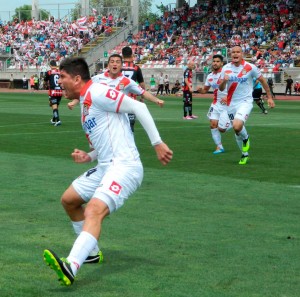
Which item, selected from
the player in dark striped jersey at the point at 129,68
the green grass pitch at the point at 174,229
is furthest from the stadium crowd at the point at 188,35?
the green grass pitch at the point at 174,229

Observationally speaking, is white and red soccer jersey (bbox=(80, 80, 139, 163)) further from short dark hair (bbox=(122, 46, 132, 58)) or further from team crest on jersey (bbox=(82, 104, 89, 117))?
short dark hair (bbox=(122, 46, 132, 58))

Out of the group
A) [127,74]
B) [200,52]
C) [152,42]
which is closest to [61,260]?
[127,74]

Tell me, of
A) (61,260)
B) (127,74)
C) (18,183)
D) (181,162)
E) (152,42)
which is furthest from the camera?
(152,42)

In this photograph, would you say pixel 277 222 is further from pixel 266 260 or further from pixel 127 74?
pixel 127 74

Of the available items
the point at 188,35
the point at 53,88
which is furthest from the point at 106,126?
the point at 188,35

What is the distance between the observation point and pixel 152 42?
225ft

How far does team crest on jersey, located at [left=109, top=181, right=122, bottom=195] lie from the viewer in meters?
6.46

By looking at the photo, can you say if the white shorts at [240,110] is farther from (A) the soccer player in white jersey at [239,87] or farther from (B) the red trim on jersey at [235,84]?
(B) the red trim on jersey at [235,84]

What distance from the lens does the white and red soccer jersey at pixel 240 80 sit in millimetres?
16094

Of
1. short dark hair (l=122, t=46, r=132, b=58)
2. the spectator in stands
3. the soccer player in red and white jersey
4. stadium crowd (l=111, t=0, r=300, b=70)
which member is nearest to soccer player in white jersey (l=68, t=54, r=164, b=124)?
short dark hair (l=122, t=46, r=132, b=58)

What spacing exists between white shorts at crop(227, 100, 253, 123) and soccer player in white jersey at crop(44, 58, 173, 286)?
921cm

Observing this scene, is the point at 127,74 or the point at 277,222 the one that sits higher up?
the point at 127,74

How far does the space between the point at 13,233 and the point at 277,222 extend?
2.96 metres

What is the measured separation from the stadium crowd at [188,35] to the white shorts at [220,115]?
3474cm
